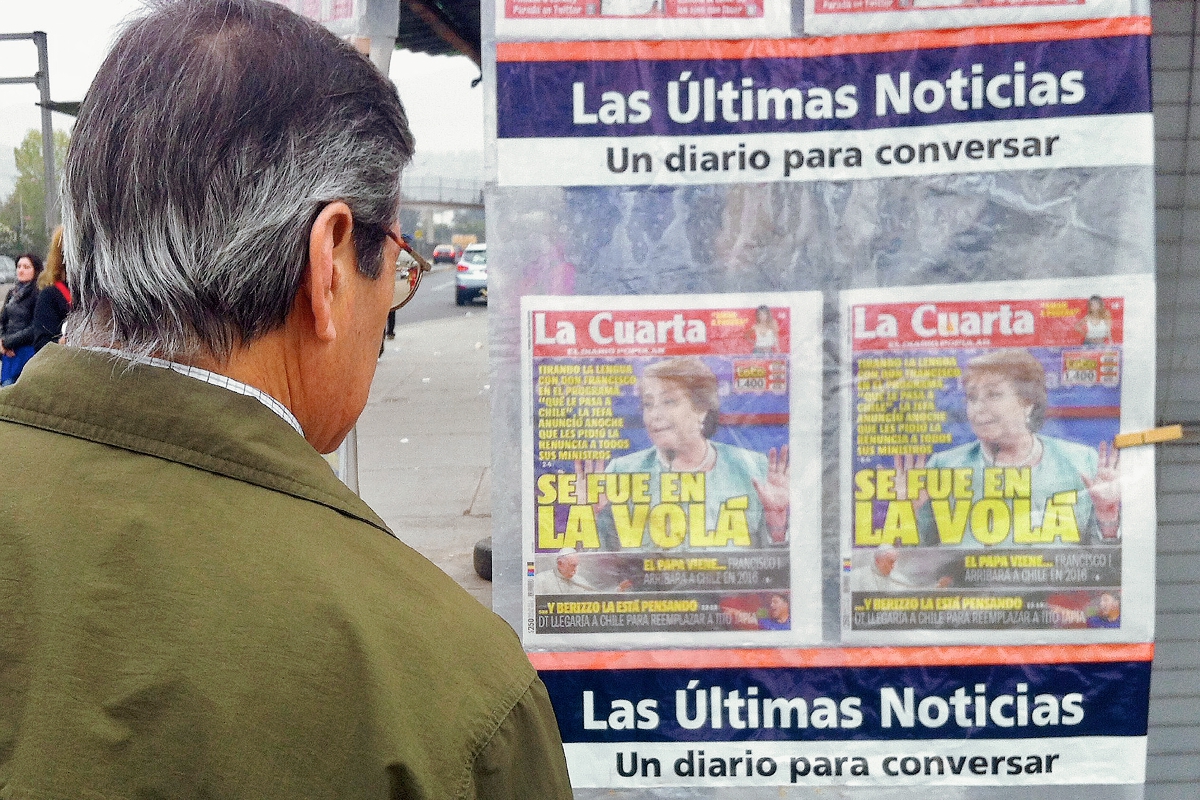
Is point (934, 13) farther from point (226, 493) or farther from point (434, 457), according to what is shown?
point (434, 457)

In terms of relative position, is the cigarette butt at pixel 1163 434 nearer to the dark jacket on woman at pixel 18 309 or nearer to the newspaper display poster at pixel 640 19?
the newspaper display poster at pixel 640 19

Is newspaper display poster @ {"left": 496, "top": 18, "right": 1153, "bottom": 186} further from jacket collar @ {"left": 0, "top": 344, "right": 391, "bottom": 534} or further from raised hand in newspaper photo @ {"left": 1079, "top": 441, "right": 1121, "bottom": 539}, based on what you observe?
jacket collar @ {"left": 0, "top": 344, "right": 391, "bottom": 534}

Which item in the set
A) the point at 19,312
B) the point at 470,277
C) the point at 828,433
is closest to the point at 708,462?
the point at 828,433

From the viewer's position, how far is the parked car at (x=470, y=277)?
96.5 ft

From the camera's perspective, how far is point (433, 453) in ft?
30.5

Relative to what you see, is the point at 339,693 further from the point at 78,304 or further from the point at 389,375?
the point at 389,375

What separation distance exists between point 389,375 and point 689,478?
1260 cm

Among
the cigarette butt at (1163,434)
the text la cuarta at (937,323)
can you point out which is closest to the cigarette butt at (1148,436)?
the cigarette butt at (1163,434)

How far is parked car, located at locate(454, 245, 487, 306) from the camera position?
1158 inches

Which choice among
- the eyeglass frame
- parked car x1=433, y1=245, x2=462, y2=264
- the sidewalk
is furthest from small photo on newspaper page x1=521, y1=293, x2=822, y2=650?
parked car x1=433, y1=245, x2=462, y2=264

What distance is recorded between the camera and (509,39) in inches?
89.9

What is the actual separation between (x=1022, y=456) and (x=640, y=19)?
1135 millimetres

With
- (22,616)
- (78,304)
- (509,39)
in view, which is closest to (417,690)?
(22,616)

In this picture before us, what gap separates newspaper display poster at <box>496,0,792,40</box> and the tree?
7.22m
